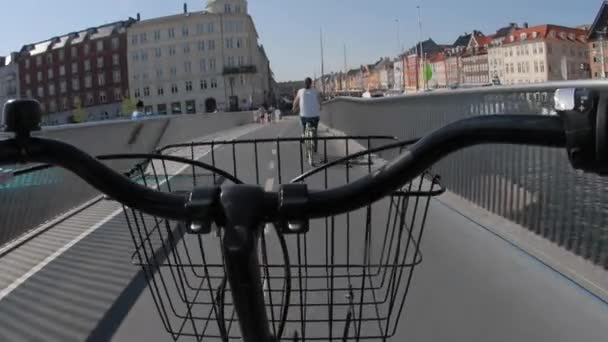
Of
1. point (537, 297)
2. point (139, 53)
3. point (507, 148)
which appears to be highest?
point (139, 53)

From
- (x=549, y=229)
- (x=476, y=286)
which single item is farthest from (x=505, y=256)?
(x=476, y=286)

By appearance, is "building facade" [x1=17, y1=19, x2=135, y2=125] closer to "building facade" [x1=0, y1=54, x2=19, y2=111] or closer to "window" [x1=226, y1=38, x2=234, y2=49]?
"building facade" [x1=0, y1=54, x2=19, y2=111]

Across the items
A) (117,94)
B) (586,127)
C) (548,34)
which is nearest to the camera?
(586,127)

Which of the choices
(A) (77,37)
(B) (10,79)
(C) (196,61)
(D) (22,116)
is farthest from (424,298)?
(B) (10,79)

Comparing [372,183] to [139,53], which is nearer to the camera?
[372,183]

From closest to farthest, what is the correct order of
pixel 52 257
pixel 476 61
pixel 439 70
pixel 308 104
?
1. pixel 52 257
2. pixel 308 104
3. pixel 476 61
4. pixel 439 70

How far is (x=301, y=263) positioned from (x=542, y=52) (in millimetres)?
143064

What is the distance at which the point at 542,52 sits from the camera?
5256 inches

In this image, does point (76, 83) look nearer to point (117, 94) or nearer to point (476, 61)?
point (117, 94)

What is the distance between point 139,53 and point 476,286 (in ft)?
437

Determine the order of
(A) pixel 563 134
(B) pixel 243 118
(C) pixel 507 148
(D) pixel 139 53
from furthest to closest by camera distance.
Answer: (D) pixel 139 53
(B) pixel 243 118
(C) pixel 507 148
(A) pixel 563 134

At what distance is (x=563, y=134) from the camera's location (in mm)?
1350

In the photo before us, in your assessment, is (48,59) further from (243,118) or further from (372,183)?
(372,183)

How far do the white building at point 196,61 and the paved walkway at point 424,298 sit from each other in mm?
115728
